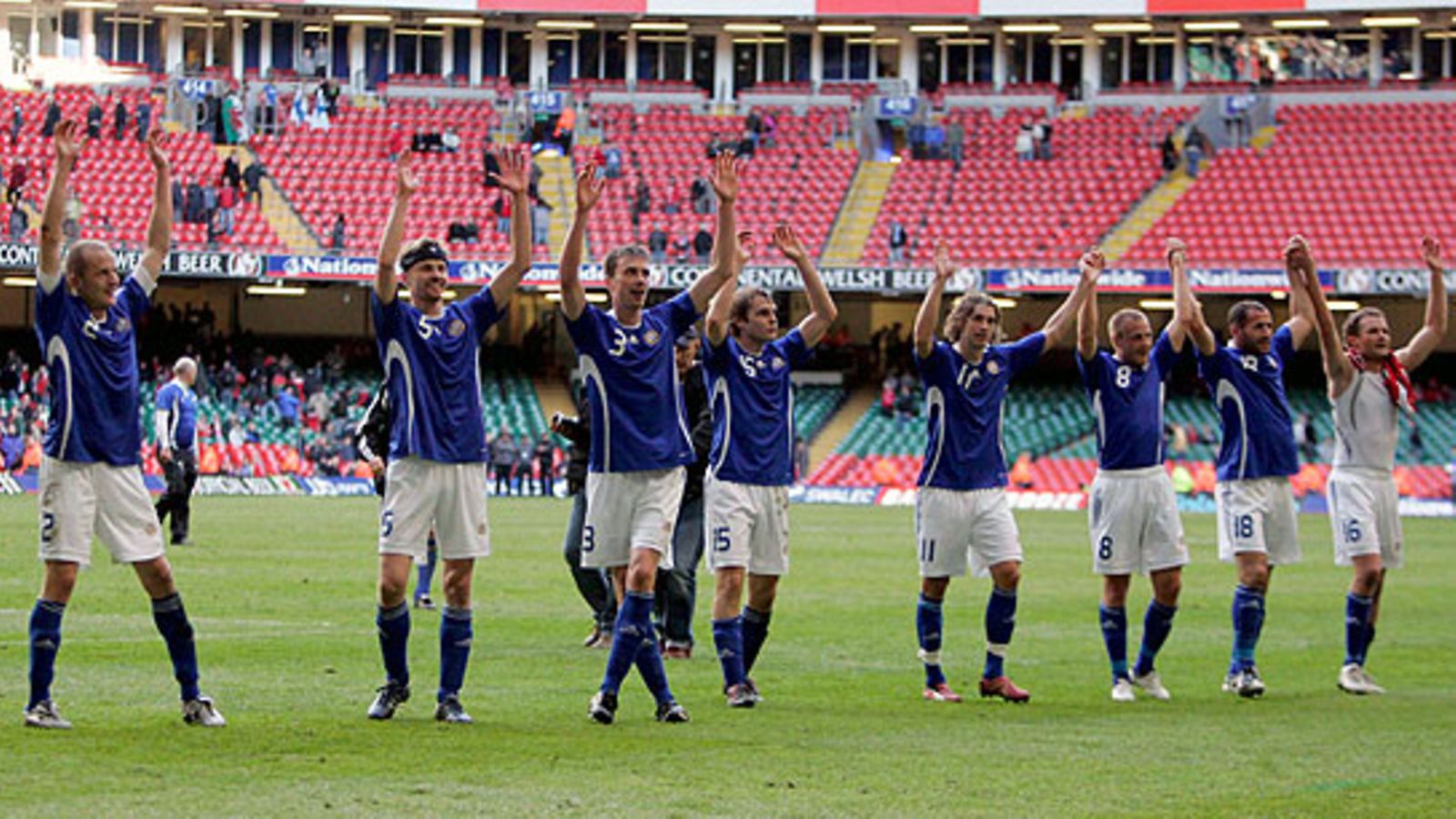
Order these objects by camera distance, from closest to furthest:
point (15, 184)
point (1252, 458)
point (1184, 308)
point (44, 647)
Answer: point (44, 647) → point (1184, 308) → point (1252, 458) → point (15, 184)

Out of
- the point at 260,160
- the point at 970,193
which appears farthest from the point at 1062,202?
the point at 260,160

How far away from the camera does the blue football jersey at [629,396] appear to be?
480 inches

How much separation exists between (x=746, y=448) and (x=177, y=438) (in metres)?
14.4

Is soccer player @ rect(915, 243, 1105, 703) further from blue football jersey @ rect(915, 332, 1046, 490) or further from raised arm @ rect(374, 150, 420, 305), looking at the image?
raised arm @ rect(374, 150, 420, 305)

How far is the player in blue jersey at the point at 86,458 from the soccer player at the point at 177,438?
14.7m

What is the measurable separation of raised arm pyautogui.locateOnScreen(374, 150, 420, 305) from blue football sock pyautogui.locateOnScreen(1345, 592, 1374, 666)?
7.08 metres

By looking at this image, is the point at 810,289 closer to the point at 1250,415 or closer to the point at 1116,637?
the point at 1116,637

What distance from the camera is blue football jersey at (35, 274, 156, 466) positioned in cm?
1102

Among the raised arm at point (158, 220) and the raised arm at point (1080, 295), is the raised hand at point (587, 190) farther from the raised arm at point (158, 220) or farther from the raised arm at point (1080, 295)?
the raised arm at point (1080, 295)

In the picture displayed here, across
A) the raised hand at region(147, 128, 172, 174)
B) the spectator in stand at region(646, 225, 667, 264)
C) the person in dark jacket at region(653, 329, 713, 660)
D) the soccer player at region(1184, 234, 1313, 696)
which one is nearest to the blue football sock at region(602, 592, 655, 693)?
the raised hand at region(147, 128, 172, 174)

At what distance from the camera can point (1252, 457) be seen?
1477 cm

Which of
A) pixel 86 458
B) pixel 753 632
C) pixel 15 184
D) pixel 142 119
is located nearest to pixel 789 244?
pixel 753 632

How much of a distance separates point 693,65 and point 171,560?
152ft

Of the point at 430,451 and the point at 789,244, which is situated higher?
the point at 789,244
